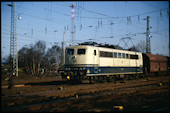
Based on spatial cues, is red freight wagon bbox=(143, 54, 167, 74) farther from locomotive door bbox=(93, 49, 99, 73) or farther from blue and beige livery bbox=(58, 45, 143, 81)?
locomotive door bbox=(93, 49, 99, 73)

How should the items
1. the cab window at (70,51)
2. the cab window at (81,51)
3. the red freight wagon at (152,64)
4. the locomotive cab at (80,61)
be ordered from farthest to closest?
the red freight wagon at (152,64)
the cab window at (70,51)
the cab window at (81,51)
the locomotive cab at (80,61)

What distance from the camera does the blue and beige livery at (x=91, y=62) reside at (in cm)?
1614

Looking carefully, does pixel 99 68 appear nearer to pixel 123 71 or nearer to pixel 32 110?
pixel 123 71

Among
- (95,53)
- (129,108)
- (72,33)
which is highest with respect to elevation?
(72,33)

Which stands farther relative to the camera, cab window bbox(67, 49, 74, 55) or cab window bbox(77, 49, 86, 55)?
cab window bbox(67, 49, 74, 55)

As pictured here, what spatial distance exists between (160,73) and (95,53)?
17.6 metres

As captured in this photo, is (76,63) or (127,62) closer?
(76,63)

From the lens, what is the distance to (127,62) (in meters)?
21.1

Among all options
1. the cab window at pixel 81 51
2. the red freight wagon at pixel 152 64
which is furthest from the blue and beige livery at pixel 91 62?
the red freight wagon at pixel 152 64

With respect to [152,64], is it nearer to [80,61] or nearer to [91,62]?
[91,62]

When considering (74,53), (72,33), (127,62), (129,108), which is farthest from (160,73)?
(129,108)

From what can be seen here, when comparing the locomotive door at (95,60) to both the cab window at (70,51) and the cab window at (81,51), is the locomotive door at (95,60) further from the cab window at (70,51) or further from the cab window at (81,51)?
the cab window at (70,51)

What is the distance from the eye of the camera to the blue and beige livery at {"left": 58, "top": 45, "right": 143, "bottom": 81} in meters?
16.1

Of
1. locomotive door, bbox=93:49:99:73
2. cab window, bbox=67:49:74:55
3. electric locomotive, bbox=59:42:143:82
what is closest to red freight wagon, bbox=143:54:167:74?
electric locomotive, bbox=59:42:143:82
